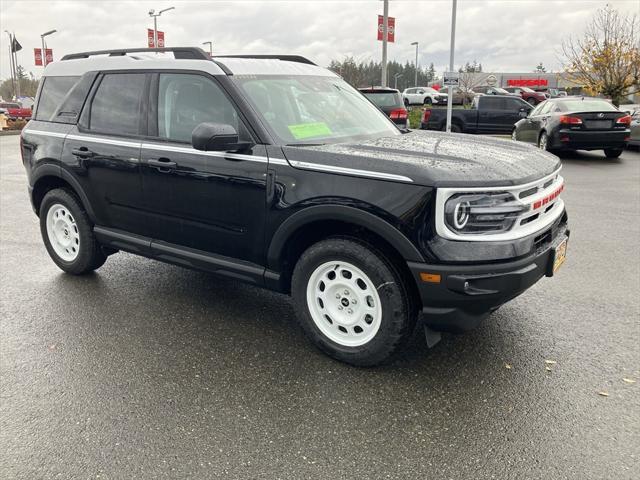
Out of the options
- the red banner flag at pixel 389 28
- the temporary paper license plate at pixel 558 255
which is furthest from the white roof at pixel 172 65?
the red banner flag at pixel 389 28

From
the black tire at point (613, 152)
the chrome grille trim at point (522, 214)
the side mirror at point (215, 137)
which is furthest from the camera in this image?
the black tire at point (613, 152)

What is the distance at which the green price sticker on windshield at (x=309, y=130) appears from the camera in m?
3.71

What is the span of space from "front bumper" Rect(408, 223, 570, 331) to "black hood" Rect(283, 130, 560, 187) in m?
0.44

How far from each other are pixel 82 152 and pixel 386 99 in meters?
11.0

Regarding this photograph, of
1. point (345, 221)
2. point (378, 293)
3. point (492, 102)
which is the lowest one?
point (378, 293)

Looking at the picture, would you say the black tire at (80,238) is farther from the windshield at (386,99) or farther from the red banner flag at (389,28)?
the red banner flag at (389,28)

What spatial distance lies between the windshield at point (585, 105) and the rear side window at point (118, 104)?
38.6 ft

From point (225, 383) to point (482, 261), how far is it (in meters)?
1.59

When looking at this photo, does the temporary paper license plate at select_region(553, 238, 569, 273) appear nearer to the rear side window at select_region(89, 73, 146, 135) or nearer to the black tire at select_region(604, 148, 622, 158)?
Answer: the rear side window at select_region(89, 73, 146, 135)

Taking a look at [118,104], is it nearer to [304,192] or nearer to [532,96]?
[304,192]

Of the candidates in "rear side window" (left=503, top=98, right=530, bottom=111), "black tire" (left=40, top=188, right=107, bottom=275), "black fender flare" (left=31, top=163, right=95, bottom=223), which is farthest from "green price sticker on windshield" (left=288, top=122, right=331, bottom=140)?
"rear side window" (left=503, top=98, right=530, bottom=111)

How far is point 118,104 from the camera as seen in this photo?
4492mm

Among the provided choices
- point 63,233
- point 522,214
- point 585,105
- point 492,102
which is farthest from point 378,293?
point 492,102

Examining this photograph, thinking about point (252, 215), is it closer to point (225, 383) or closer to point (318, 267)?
point (318, 267)
